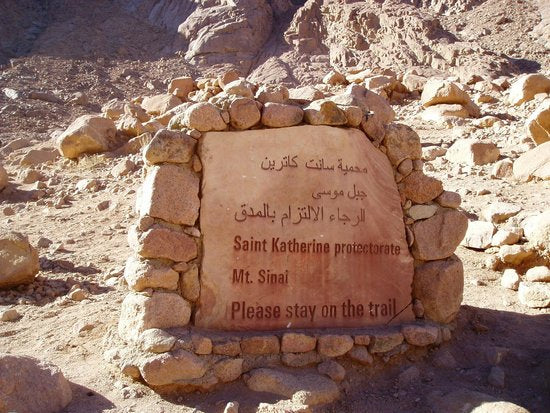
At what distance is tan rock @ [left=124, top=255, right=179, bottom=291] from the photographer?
3252 mm

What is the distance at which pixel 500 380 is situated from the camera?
3461 millimetres

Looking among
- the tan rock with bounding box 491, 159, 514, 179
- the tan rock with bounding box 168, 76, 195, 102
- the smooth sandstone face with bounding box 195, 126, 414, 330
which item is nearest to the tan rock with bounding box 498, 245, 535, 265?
the smooth sandstone face with bounding box 195, 126, 414, 330

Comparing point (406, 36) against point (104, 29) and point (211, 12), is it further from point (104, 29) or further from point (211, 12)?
point (104, 29)

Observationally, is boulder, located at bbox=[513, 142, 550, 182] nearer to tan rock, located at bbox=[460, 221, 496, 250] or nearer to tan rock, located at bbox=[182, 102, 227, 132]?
tan rock, located at bbox=[460, 221, 496, 250]

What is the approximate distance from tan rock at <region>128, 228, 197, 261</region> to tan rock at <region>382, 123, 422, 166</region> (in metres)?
1.52

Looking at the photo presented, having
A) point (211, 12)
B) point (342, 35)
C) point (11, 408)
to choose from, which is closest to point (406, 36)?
point (342, 35)

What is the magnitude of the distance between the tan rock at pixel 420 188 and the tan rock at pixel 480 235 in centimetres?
145

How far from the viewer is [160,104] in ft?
42.0

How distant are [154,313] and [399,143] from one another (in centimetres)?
198

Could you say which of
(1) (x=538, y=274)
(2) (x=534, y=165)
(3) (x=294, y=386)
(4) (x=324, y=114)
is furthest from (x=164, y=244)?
(2) (x=534, y=165)

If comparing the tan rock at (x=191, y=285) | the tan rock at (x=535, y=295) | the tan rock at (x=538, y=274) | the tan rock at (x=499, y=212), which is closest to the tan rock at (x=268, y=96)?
the tan rock at (x=191, y=285)

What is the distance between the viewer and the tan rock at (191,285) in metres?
3.35

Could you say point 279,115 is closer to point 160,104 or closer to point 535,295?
point 535,295

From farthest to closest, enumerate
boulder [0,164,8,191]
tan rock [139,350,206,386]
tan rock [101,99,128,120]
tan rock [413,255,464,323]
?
tan rock [101,99,128,120], boulder [0,164,8,191], tan rock [413,255,464,323], tan rock [139,350,206,386]
